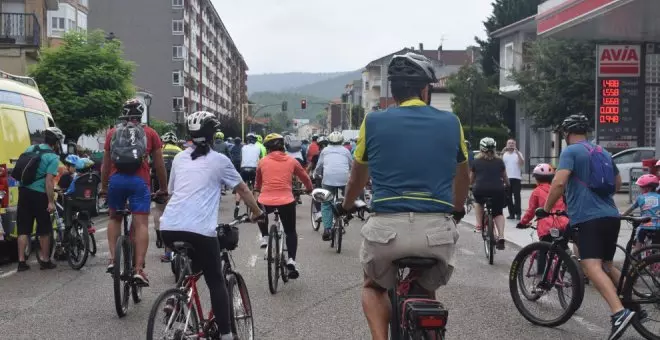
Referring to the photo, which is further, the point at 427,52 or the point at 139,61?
the point at 427,52

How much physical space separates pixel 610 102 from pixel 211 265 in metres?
13.9

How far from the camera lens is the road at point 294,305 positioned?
6.95m

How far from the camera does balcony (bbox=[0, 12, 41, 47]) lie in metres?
30.5

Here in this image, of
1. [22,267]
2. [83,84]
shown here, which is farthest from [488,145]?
[83,84]

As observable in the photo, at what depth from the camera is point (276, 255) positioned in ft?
29.1

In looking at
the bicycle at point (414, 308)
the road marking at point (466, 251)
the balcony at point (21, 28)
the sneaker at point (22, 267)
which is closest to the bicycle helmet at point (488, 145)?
the road marking at point (466, 251)

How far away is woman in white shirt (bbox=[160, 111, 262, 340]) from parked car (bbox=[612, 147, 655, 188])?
22.9 meters

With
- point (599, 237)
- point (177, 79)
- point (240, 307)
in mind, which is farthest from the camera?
point (177, 79)

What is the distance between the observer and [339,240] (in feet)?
40.7

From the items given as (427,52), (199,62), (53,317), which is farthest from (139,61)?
(53,317)

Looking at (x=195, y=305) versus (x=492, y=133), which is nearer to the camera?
(x=195, y=305)

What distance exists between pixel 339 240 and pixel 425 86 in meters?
8.19

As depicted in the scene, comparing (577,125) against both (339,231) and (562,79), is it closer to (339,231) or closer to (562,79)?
(339,231)

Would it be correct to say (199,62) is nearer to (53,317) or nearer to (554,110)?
(554,110)
